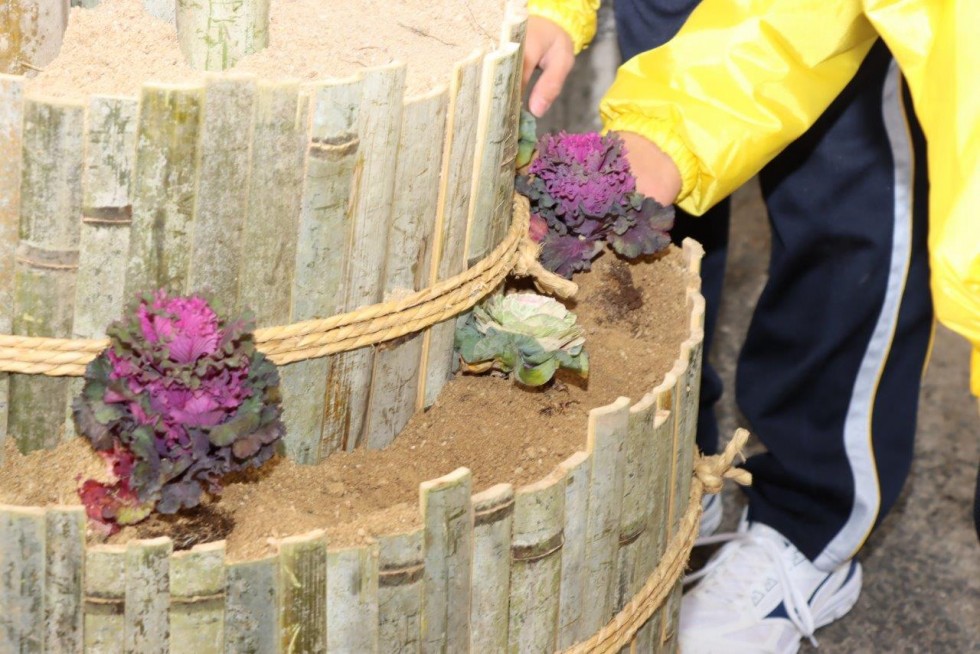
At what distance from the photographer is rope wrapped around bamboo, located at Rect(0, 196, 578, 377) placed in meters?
1.40

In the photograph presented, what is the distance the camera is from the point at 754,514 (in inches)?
113

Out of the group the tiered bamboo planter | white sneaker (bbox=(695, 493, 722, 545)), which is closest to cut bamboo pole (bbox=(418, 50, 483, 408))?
the tiered bamboo planter

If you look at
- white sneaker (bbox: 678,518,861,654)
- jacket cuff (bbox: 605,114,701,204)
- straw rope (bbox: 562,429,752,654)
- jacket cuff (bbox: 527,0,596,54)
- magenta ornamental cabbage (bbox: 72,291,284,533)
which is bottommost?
white sneaker (bbox: 678,518,861,654)

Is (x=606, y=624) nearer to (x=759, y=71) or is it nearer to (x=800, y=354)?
(x=759, y=71)

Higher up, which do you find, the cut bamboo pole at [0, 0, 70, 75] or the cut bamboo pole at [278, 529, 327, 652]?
the cut bamboo pole at [0, 0, 70, 75]

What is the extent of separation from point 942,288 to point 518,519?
54cm

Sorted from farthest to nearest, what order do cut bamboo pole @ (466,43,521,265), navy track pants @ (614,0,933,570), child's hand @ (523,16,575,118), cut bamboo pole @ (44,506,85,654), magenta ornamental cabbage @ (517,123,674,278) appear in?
navy track pants @ (614,0,933,570) < child's hand @ (523,16,575,118) < magenta ornamental cabbage @ (517,123,674,278) < cut bamboo pole @ (466,43,521,265) < cut bamboo pole @ (44,506,85,654)

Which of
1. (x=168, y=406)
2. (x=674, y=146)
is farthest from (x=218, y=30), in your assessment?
(x=674, y=146)

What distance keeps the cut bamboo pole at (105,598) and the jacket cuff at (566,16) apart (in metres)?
1.25

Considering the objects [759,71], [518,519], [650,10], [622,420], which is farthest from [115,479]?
[650,10]

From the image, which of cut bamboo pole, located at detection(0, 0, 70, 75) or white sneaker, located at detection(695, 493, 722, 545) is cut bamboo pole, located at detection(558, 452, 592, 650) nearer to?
cut bamboo pole, located at detection(0, 0, 70, 75)

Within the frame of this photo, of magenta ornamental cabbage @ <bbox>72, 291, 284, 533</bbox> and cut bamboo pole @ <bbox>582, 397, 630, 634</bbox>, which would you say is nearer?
magenta ornamental cabbage @ <bbox>72, 291, 284, 533</bbox>

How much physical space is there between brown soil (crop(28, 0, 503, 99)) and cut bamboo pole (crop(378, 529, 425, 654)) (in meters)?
0.49

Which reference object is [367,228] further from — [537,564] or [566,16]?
[566,16]
